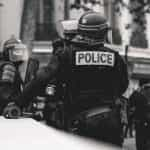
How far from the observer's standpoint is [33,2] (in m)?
21.2

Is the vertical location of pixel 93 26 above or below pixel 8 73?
above

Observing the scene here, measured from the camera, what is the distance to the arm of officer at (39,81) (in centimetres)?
543

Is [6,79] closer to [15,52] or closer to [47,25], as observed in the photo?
[15,52]

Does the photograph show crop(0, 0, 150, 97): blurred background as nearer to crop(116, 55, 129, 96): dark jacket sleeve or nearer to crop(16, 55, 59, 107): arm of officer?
crop(116, 55, 129, 96): dark jacket sleeve

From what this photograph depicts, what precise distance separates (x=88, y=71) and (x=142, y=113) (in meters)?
0.77

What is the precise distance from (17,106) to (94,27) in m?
0.78

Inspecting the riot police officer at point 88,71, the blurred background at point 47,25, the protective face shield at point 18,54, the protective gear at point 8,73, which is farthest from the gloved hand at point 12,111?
the blurred background at point 47,25

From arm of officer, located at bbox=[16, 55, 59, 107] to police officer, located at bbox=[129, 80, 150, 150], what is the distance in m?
0.86

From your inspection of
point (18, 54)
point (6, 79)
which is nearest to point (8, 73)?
point (6, 79)

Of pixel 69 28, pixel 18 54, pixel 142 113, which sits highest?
pixel 69 28

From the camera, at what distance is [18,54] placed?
7152 mm

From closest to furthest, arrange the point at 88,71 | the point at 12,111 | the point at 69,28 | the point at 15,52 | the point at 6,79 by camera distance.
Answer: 1. the point at 12,111
2. the point at 88,71
3. the point at 69,28
4. the point at 6,79
5. the point at 15,52

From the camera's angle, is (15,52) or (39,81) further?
(15,52)

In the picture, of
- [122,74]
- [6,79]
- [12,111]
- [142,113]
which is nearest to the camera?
[12,111]
